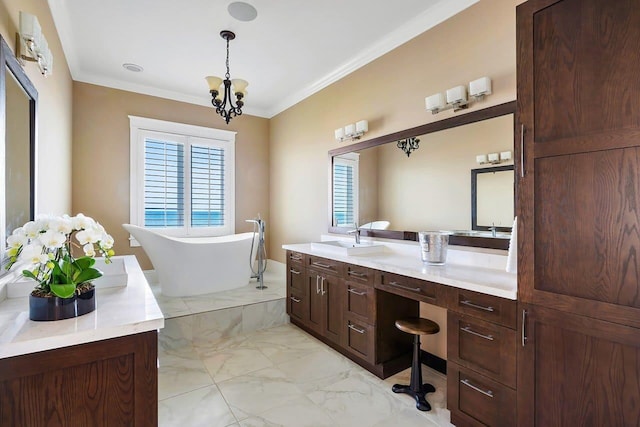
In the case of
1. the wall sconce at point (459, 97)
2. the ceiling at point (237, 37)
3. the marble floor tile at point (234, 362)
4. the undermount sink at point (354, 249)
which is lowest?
the marble floor tile at point (234, 362)

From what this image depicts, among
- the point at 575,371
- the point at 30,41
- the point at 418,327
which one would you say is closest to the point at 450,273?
the point at 418,327

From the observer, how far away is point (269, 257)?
5137 mm

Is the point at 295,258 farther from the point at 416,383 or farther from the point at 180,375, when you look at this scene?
the point at 416,383

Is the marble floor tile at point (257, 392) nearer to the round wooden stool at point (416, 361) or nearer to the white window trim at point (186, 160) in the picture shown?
the round wooden stool at point (416, 361)

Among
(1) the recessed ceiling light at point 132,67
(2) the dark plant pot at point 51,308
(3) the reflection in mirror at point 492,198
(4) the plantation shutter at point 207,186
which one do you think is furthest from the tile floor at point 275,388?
(1) the recessed ceiling light at point 132,67

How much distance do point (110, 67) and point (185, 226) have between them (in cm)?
211

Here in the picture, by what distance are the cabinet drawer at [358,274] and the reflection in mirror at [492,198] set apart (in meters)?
0.83

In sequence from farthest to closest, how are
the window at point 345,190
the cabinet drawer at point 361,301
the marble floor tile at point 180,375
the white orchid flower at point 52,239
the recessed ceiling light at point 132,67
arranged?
the recessed ceiling light at point 132,67, the window at point 345,190, the cabinet drawer at point 361,301, the marble floor tile at point 180,375, the white orchid flower at point 52,239

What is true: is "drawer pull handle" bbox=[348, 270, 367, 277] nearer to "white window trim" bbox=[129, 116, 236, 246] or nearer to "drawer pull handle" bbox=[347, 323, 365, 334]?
"drawer pull handle" bbox=[347, 323, 365, 334]

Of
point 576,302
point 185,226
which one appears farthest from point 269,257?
point 576,302

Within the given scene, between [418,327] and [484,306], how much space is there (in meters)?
0.59

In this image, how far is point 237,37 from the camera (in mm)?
2988

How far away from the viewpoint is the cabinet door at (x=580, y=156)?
1.24m

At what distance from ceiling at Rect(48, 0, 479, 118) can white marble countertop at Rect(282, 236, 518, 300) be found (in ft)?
6.04
